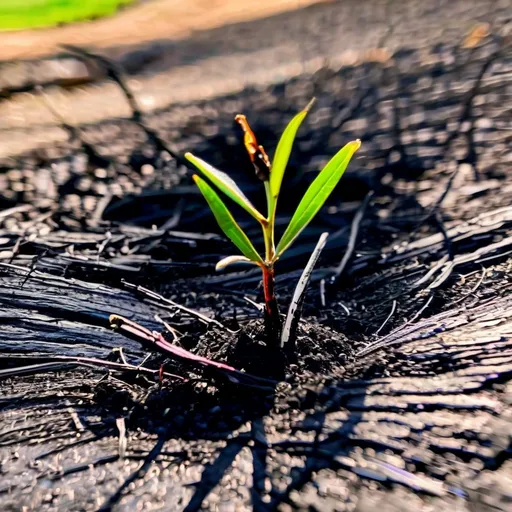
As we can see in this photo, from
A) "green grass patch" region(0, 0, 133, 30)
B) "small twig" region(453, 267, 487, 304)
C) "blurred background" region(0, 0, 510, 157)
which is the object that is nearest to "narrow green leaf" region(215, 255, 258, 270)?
"small twig" region(453, 267, 487, 304)

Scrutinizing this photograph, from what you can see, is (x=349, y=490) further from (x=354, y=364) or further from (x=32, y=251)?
(x=32, y=251)

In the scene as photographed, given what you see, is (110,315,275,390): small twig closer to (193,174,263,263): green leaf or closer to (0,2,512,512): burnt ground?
(0,2,512,512): burnt ground

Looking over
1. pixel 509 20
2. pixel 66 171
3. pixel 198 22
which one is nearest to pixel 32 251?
A: pixel 66 171

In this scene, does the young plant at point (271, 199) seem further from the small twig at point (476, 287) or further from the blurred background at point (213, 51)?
the blurred background at point (213, 51)

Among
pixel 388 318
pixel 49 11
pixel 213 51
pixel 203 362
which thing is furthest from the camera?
pixel 49 11

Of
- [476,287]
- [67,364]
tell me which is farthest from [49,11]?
[476,287]

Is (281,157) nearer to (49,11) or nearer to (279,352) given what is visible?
(279,352)

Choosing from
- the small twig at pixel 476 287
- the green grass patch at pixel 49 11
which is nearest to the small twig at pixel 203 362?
the small twig at pixel 476 287
